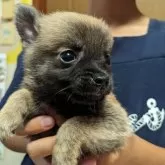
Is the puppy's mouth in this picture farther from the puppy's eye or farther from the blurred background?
the blurred background

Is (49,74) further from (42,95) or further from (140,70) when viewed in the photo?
(140,70)

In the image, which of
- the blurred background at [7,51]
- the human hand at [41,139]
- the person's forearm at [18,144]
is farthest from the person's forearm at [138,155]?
the blurred background at [7,51]

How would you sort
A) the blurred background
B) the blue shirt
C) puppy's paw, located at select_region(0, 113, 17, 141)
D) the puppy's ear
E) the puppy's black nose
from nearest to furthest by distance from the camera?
the puppy's black nose → puppy's paw, located at select_region(0, 113, 17, 141) → the puppy's ear → the blue shirt → the blurred background

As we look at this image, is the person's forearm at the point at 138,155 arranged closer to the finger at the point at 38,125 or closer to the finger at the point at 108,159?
the finger at the point at 108,159

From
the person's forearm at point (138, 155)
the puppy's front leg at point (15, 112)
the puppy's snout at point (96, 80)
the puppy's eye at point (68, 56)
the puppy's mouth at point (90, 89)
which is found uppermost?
the puppy's eye at point (68, 56)

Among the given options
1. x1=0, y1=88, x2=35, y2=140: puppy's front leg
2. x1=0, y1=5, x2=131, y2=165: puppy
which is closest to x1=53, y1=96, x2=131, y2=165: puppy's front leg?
x1=0, y1=5, x2=131, y2=165: puppy

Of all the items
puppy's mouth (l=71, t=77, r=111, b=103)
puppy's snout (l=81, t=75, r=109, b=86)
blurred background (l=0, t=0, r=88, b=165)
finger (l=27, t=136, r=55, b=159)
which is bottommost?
blurred background (l=0, t=0, r=88, b=165)
